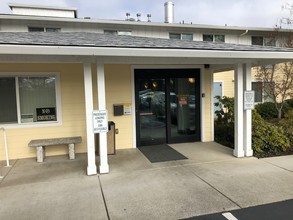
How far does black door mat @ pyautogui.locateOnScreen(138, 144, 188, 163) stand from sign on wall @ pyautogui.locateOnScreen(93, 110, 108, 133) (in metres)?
1.55

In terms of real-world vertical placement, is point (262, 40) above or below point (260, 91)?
above

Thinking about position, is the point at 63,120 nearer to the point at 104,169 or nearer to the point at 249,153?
the point at 104,169

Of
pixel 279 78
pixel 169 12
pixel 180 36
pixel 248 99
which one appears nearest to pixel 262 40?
pixel 279 78

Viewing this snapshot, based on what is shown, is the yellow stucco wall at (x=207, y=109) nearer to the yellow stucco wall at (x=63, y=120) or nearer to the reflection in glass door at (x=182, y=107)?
the reflection in glass door at (x=182, y=107)

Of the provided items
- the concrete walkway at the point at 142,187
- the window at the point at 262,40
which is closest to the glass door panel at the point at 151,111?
the concrete walkway at the point at 142,187

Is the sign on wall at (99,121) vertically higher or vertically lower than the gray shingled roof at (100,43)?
lower

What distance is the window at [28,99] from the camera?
6.07 metres

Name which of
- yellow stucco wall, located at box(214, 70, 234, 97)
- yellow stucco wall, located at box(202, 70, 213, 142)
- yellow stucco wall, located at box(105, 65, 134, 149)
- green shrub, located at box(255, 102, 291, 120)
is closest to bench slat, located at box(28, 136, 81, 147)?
yellow stucco wall, located at box(105, 65, 134, 149)

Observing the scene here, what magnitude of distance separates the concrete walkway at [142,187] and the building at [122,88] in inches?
22.6

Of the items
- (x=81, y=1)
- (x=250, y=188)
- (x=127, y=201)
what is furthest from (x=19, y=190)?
(x=81, y=1)

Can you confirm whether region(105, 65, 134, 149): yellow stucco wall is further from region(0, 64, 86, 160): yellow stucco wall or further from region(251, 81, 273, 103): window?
region(251, 81, 273, 103): window

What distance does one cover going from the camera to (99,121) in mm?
4719

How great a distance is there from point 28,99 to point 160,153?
361 centimetres

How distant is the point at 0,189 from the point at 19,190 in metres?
0.37
